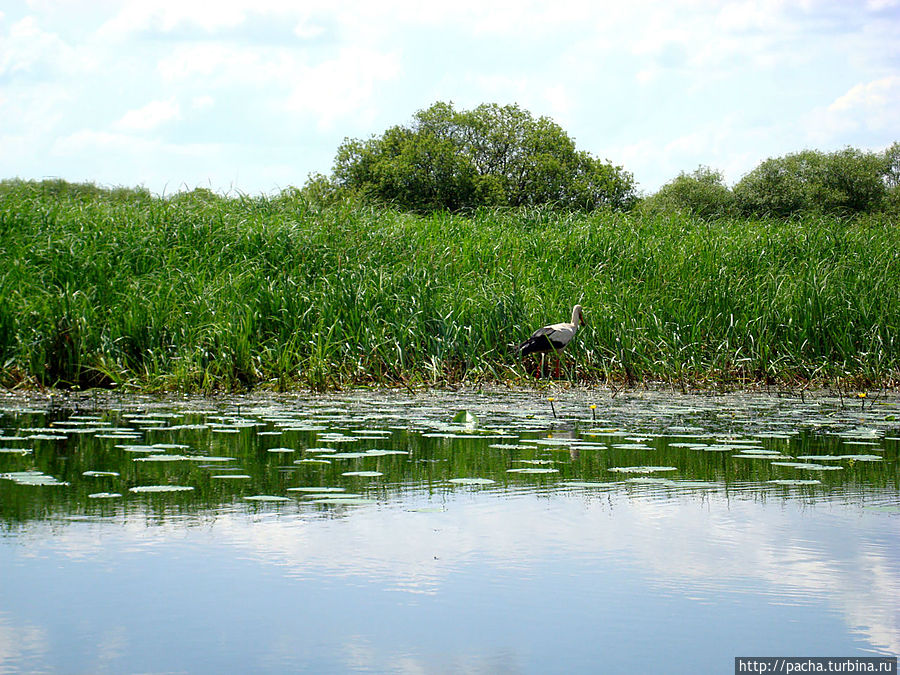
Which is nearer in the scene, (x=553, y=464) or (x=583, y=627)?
(x=583, y=627)

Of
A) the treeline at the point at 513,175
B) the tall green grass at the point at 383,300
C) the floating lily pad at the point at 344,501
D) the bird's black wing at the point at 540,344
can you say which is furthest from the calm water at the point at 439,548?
the treeline at the point at 513,175

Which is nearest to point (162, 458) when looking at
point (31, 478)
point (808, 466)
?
point (31, 478)

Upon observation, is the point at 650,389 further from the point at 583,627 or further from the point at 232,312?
the point at 583,627

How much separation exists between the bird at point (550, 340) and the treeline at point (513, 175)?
1040 inches

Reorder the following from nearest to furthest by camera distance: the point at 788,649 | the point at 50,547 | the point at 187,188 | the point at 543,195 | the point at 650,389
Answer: the point at 788,649 → the point at 50,547 → the point at 650,389 → the point at 187,188 → the point at 543,195

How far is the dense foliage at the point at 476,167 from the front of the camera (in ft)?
126

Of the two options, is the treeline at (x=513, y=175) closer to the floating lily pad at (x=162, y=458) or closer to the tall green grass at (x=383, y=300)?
the tall green grass at (x=383, y=300)

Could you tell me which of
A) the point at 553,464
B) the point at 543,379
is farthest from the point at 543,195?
the point at 553,464

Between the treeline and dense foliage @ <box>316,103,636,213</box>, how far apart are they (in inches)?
1.7

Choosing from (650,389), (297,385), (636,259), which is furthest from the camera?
(636,259)

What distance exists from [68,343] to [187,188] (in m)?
5.58

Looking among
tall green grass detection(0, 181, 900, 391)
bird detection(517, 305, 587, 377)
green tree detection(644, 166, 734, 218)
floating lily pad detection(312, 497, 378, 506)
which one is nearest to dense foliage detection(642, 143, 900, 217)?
green tree detection(644, 166, 734, 218)

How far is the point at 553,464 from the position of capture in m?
4.63

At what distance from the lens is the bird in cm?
837
